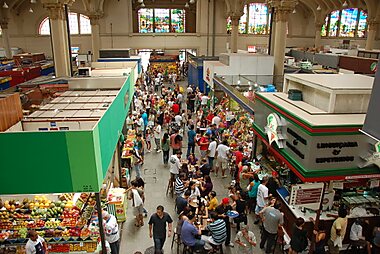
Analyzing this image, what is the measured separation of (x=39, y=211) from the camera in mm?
7164

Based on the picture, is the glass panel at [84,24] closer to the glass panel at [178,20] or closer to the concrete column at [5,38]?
the concrete column at [5,38]

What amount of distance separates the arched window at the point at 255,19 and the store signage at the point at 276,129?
29411 millimetres

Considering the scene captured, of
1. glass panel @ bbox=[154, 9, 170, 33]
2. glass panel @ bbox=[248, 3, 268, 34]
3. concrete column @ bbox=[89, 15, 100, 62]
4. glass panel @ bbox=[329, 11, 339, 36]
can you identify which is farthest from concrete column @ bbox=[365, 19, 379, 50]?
concrete column @ bbox=[89, 15, 100, 62]

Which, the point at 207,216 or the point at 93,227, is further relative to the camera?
the point at 207,216

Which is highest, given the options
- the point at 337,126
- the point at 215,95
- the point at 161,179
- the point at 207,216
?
the point at 337,126

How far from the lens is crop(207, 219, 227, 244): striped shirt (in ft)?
22.1

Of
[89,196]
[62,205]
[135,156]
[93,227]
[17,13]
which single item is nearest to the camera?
[93,227]

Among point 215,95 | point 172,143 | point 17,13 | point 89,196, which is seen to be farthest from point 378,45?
point 17,13

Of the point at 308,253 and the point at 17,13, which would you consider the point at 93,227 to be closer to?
the point at 308,253

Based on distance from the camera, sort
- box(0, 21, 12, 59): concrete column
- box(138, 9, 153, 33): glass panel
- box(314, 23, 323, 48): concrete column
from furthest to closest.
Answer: box(138, 9, 153, 33): glass panel
box(314, 23, 323, 48): concrete column
box(0, 21, 12, 59): concrete column

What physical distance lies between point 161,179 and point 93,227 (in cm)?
459

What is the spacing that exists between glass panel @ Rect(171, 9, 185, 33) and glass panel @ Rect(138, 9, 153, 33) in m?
2.38

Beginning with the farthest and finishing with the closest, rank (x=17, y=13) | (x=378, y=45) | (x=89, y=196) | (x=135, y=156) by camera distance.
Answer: (x=17, y=13) → (x=378, y=45) → (x=135, y=156) → (x=89, y=196)

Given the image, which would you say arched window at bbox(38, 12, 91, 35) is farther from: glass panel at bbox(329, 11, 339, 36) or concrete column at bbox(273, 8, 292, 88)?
glass panel at bbox(329, 11, 339, 36)
